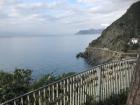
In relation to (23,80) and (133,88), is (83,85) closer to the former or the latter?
(23,80)

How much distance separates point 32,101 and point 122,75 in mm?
4723

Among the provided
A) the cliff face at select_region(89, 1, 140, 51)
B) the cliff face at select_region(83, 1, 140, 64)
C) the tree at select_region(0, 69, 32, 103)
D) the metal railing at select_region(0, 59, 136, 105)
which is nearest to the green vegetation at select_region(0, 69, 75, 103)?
the tree at select_region(0, 69, 32, 103)

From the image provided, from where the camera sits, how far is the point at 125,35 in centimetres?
8438

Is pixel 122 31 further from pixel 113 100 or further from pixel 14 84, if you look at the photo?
pixel 14 84

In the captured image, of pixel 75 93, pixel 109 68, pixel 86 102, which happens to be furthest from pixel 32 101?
pixel 109 68

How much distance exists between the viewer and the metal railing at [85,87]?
908 centimetres

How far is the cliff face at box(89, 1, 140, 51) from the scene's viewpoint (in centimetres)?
8338

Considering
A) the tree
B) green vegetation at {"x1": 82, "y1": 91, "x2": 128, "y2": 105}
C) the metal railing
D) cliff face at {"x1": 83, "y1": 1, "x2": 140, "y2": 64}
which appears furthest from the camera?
cliff face at {"x1": 83, "y1": 1, "x2": 140, "y2": 64}

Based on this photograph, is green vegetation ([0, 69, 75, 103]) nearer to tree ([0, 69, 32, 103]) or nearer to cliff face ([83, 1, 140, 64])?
tree ([0, 69, 32, 103])

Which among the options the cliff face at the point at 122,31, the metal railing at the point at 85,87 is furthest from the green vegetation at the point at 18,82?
the cliff face at the point at 122,31

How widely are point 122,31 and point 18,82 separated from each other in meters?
76.7

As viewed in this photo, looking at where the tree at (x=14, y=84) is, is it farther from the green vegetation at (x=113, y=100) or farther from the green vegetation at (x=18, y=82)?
the green vegetation at (x=113, y=100)

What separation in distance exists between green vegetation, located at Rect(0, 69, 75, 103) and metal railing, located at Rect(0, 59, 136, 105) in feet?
5.49

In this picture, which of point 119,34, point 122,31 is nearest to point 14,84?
point 119,34
